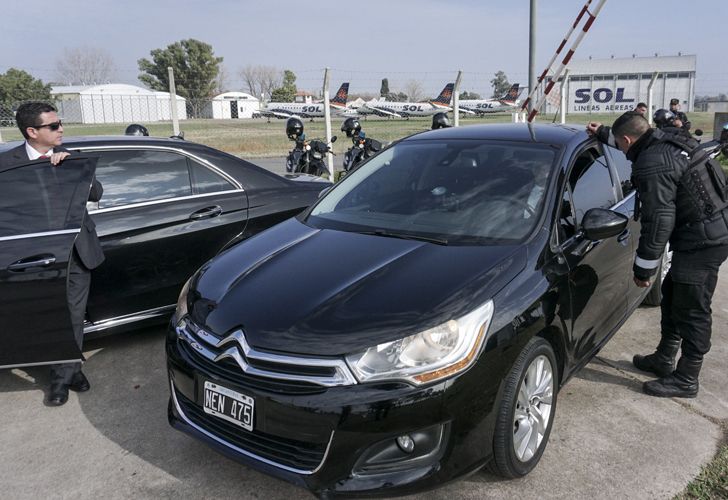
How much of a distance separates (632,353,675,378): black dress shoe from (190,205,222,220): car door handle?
10.5ft

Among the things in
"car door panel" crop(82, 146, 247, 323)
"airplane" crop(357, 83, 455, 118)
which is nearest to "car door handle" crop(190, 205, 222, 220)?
"car door panel" crop(82, 146, 247, 323)

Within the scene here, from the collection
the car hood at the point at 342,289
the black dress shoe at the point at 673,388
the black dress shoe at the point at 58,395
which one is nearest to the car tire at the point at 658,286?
the black dress shoe at the point at 673,388

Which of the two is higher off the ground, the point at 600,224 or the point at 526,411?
the point at 600,224

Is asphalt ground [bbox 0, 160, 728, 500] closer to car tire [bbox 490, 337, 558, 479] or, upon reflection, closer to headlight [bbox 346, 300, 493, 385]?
car tire [bbox 490, 337, 558, 479]

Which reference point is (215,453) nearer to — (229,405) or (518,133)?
(229,405)

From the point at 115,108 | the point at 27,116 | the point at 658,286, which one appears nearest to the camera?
the point at 27,116

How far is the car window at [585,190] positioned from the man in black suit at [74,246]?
8.97ft

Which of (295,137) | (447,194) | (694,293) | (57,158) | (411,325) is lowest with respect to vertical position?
(694,293)

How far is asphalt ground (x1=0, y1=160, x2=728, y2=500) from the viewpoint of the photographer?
2748 mm

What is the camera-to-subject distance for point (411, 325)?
2.35 m

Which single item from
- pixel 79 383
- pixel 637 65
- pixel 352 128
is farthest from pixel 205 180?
pixel 637 65

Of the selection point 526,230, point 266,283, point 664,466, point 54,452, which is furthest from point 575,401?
point 54,452

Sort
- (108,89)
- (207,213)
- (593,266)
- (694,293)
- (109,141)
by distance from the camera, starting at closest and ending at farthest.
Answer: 1. (593,266)
2. (694,293)
3. (109,141)
4. (207,213)
5. (108,89)

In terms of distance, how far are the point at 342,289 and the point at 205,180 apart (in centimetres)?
239
